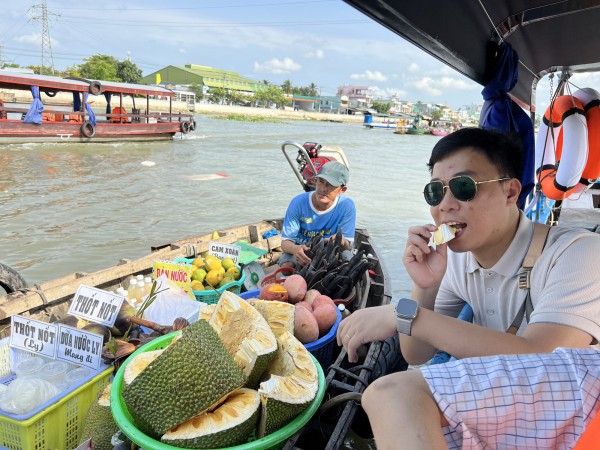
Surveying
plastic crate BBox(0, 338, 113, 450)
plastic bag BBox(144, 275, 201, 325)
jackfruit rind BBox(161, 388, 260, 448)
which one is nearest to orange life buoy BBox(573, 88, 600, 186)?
plastic bag BBox(144, 275, 201, 325)

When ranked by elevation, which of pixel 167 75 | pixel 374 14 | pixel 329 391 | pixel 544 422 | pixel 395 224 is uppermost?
pixel 167 75

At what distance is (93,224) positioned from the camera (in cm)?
928

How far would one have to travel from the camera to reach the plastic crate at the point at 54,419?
1.62m

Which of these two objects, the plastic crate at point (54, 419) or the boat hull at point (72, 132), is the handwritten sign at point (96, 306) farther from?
the boat hull at point (72, 132)

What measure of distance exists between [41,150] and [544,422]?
19670mm

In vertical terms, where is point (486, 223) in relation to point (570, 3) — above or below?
below

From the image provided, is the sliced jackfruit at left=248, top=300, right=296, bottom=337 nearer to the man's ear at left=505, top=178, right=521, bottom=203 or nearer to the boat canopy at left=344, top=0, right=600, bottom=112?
the man's ear at left=505, top=178, right=521, bottom=203

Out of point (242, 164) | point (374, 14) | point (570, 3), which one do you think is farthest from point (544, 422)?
point (242, 164)

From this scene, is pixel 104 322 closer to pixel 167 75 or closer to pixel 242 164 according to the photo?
pixel 242 164

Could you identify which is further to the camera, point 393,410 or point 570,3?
point 570,3

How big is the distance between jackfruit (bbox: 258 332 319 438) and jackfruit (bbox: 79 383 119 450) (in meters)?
0.65

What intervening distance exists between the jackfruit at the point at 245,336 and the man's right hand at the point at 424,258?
64 centimetres

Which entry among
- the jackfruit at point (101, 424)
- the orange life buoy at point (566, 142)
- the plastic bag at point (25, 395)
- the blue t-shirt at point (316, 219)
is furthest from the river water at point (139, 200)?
the plastic bag at point (25, 395)

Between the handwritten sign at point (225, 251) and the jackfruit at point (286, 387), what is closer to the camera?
the jackfruit at point (286, 387)
